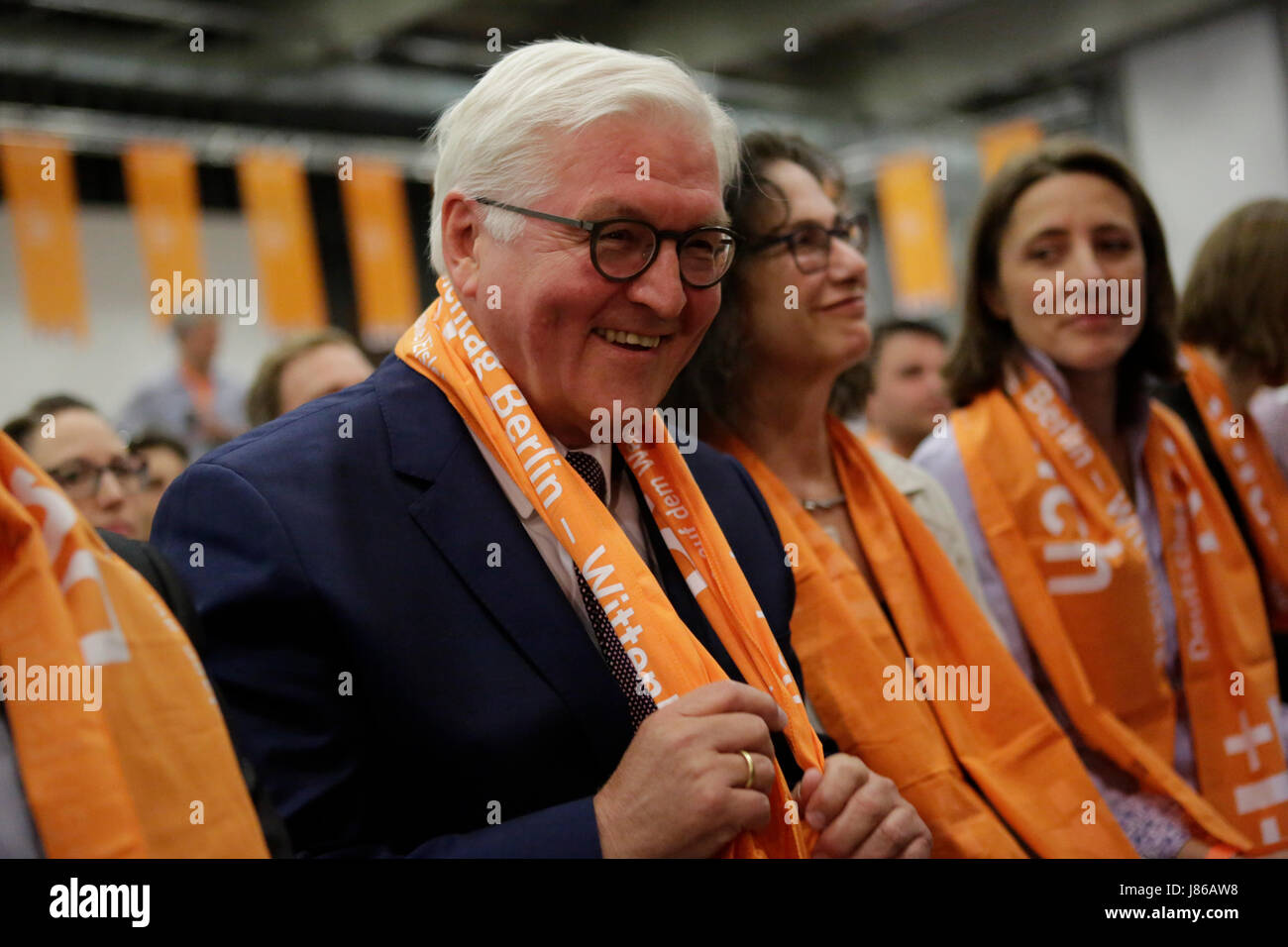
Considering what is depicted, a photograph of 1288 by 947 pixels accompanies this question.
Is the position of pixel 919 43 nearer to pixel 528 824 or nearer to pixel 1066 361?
pixel 1066 361

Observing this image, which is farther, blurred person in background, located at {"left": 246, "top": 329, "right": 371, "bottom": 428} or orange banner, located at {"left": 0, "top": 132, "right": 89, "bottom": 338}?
orange banner, located at {"left": 0, "top": 132, "right": 89, "bottom": 338}

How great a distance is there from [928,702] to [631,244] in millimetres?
1012

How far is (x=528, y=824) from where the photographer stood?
121 cm

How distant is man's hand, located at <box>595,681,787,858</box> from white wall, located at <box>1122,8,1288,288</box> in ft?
18.5

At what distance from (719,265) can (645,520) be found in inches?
13.9

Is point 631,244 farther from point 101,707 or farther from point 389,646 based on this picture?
point 101,707

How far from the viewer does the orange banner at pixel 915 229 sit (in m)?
8.22

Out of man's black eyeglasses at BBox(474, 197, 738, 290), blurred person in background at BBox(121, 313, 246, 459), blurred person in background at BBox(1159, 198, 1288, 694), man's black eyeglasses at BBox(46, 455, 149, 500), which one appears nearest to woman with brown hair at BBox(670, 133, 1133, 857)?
man's black eyeglasses at BBox(474, 197, 738, 290)

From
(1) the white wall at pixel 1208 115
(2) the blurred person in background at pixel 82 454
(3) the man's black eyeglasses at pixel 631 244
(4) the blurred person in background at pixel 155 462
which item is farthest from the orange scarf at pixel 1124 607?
(1) the white wall at pixel 1208 115

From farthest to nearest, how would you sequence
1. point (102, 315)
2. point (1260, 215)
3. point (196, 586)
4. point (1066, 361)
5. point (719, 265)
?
point (102, 315) < point (1260, 215) < point (1066, 361) < point (719, 265) < point (196, 586)

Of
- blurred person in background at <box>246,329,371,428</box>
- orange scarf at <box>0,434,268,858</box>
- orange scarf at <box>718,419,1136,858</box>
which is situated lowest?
orange scarf at <box>718,419,1136,858</box>

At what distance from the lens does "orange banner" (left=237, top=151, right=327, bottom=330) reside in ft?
21.6

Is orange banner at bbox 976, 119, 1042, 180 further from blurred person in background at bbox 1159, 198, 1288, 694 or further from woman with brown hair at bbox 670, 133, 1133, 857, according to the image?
woman with brown hair at bbox 670, 133, 1133, 857
